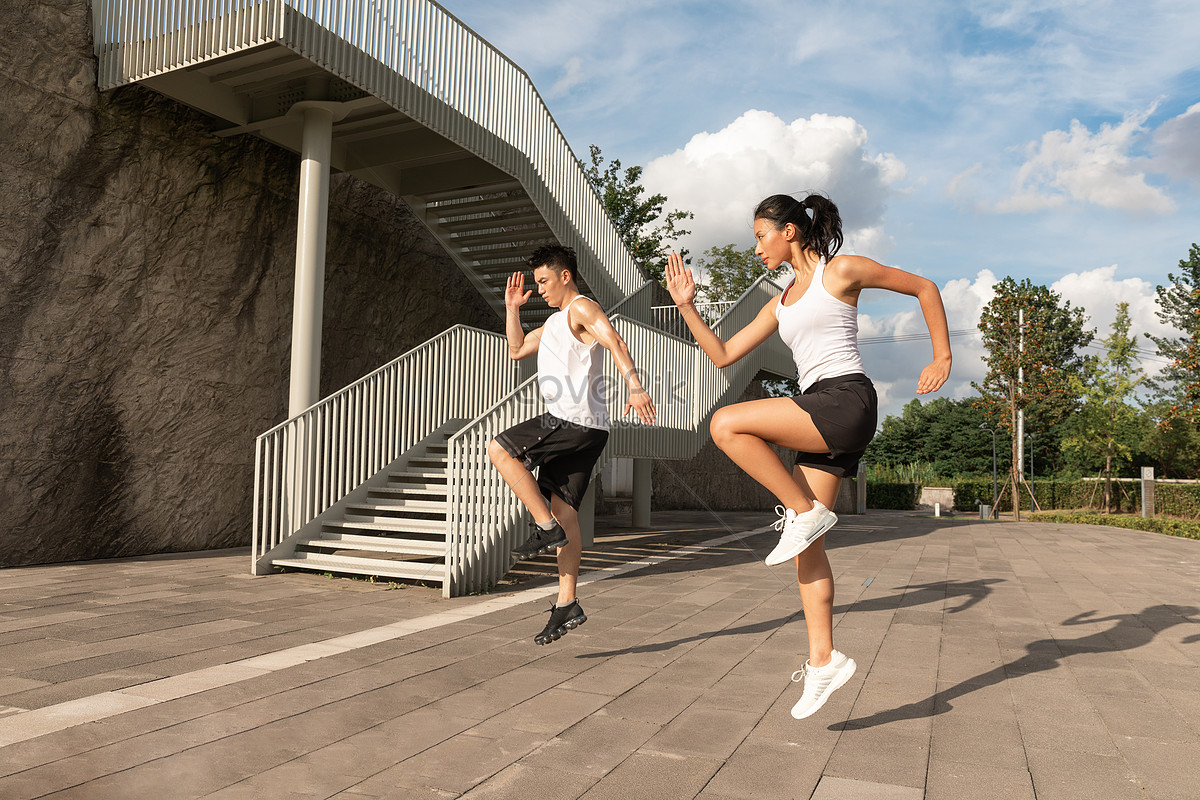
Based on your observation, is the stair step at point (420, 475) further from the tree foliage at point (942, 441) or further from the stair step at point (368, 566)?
the tree foliage at point (942, 441)

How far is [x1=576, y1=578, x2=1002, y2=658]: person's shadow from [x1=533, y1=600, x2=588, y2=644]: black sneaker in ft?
1.12

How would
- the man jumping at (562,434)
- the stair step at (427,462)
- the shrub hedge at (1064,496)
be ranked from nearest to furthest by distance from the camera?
the man jumping at (562,434) < the stair step at (427,462) < the shrub hedge at (1064,496)

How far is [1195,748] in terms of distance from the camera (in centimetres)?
307

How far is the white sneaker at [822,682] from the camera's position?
9.99 ft

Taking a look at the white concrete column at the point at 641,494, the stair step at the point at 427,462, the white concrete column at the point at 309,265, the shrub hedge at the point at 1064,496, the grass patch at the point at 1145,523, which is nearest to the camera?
the white concrete column at the point at 309,265

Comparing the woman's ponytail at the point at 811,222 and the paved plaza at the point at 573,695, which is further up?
the woman's ponytail at the point at 811,222

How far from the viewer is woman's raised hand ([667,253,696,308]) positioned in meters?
3.44

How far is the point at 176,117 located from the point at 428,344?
3975 millimetres

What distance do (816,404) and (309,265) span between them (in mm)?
7131

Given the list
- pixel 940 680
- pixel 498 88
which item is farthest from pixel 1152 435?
pixel 940 680

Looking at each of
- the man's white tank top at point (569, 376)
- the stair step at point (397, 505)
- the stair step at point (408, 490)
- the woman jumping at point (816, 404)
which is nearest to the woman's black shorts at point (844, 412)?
the woman jumping at point (816, 404)

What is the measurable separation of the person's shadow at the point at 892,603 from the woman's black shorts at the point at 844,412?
204cm

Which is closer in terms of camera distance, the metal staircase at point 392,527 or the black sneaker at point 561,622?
the black sneaker at point 561,622

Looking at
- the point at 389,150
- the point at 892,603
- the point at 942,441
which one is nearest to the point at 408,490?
the point at 892,603
